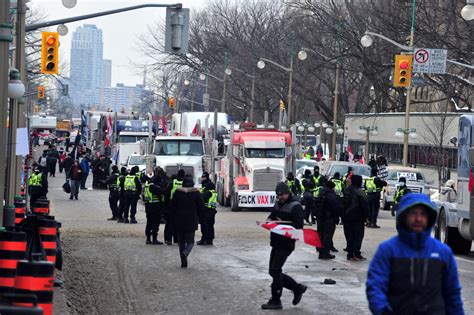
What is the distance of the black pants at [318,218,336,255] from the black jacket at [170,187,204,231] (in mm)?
3221

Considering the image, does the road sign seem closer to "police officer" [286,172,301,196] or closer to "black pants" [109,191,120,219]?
"police officer" [286,172,301,196]

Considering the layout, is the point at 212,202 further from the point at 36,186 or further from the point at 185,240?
the point at 36,186

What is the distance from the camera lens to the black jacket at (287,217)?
1466 cm

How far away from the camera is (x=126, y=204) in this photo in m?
32.0

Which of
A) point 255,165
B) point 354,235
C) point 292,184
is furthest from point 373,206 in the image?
point 354,235

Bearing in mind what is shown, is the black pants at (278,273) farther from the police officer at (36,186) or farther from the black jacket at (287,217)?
the police officer at (36,186)

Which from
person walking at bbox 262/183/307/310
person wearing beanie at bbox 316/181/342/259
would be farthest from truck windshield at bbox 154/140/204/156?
person walking at bbox 262/183/307/310

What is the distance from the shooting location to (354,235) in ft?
70.8

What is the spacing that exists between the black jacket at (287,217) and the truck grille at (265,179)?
23250mm

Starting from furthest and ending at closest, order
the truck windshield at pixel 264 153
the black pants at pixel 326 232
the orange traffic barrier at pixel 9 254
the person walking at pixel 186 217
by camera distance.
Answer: the truck windshield at pixel 264 153 < the black pants at pixel 326 232 < the person walking at pixel 186 217 < the orange traffic barrier at pixel 9 254

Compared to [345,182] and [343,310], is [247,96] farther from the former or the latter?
[343,310]

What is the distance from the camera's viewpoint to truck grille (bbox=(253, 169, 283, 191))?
126ft

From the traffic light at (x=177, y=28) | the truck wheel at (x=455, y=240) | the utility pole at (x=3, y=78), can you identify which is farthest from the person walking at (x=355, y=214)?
the traffic light at (x=177, y=28)

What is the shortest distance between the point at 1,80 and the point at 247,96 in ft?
233
